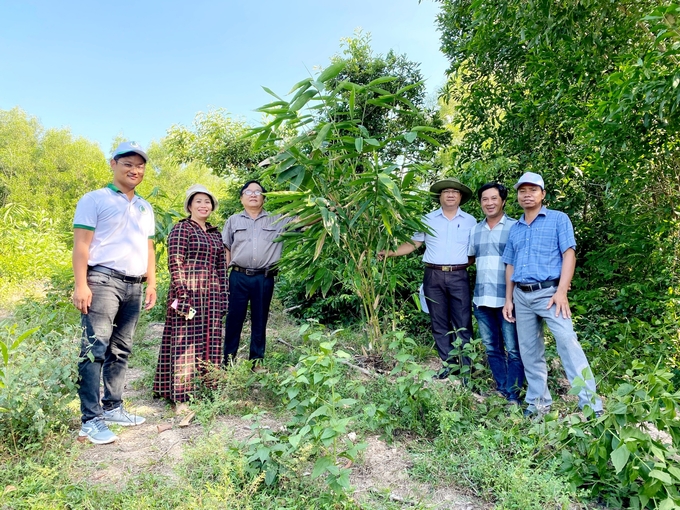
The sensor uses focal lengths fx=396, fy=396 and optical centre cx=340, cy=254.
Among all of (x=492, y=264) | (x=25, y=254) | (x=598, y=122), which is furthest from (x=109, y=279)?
(x=25, y=254)

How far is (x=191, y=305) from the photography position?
8.57 feet

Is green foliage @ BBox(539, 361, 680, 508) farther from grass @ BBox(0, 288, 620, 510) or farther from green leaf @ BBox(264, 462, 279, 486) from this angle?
green leaf @ BBox(264, 462, 279, 486)

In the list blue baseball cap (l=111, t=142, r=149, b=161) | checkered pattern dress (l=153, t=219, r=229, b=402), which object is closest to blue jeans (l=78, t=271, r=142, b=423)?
checkered pattern dress (l=153, t=219, r=229, b=402)

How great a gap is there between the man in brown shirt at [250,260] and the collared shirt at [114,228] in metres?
0.69

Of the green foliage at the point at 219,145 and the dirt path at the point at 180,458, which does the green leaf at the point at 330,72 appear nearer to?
the dirt path at the point at 180,458

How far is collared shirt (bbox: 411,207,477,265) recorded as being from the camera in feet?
9.61

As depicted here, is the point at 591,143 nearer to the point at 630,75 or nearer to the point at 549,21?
the point at 630,75

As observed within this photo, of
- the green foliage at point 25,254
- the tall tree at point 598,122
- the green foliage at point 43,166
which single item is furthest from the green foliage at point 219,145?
the green foliage at point 43,166

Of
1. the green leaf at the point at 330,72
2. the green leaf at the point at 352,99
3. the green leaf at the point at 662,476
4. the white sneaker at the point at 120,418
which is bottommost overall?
the white sneaker at the point at 120,418

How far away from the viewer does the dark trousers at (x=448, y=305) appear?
2.92 meters

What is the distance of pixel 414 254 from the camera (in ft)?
14.1

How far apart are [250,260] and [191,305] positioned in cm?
52

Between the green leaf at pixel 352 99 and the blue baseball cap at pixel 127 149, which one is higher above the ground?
the green leaf at pixel 352 99

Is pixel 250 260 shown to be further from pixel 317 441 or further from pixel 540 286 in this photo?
pixel 540 286
